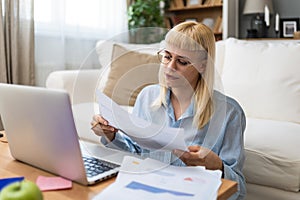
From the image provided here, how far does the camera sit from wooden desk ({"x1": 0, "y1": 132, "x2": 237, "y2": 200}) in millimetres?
741

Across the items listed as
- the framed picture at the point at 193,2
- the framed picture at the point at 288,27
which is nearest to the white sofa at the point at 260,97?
the framed picture at the point at 288,27

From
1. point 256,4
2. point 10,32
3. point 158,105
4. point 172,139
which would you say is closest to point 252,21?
point 256,4

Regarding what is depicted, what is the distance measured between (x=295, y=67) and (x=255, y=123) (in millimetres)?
378

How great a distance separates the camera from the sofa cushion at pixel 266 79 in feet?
5.85

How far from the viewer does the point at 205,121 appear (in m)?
1.01

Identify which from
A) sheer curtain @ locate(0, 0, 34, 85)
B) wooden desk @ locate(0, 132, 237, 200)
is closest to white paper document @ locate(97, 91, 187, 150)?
wooden desk @ locate(0, 132, 237, 200)

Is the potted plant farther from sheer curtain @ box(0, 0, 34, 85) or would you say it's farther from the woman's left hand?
the woman's left hand

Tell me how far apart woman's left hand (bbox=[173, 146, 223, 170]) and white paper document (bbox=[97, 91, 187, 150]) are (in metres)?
0.04

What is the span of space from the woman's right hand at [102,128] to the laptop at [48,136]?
0.05 m

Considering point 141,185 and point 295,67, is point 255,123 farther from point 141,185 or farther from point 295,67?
point 141,185

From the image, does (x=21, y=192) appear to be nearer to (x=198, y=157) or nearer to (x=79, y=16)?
(x=198, y=157)

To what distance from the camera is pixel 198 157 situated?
2.83ft

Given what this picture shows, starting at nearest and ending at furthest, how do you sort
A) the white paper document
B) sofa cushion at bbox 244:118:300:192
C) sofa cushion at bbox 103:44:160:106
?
the white paper document → sofa cushion at bbox 103:44:160:106 → sofa cushion at bbox 244:118:300:192

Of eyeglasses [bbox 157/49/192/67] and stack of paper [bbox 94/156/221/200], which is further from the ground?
eyeglasses [bbox 157/49/192/67]
